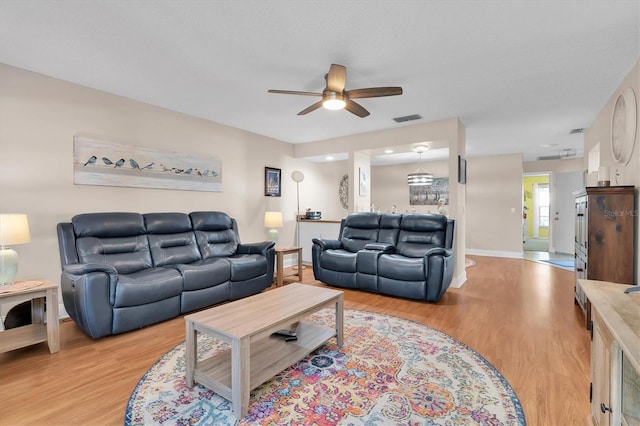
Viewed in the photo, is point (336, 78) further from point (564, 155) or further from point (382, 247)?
point (564, 155)

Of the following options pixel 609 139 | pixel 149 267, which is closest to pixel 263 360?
pixel 149 267

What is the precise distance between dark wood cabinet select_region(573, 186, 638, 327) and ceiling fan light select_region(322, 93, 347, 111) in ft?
8.26

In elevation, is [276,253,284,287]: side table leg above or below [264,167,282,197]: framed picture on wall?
below

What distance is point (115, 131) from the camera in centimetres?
358

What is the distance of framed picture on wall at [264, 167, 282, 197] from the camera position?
18.2 ft

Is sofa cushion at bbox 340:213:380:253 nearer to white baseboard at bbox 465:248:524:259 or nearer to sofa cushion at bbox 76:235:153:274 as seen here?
sofa cushion at bbox 76:235:153:274

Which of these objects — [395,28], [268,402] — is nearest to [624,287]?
[268,402]

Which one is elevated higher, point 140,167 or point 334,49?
point 334,49

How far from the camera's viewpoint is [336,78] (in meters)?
2.60

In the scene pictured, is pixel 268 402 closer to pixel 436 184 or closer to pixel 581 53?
pixel 581 53

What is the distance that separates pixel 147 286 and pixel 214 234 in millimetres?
1432

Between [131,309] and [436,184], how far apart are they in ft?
22.6

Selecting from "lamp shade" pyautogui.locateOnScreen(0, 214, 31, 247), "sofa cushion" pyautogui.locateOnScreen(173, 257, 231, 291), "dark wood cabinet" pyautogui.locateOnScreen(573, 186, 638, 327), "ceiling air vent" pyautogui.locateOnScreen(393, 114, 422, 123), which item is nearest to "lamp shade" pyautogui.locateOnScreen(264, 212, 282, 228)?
"sofa cushion" pyautogui.locateOnScreen(173, 257, 231, 291)

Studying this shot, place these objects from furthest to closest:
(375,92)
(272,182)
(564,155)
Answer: (564,155) → (272,182) → (375,92)
